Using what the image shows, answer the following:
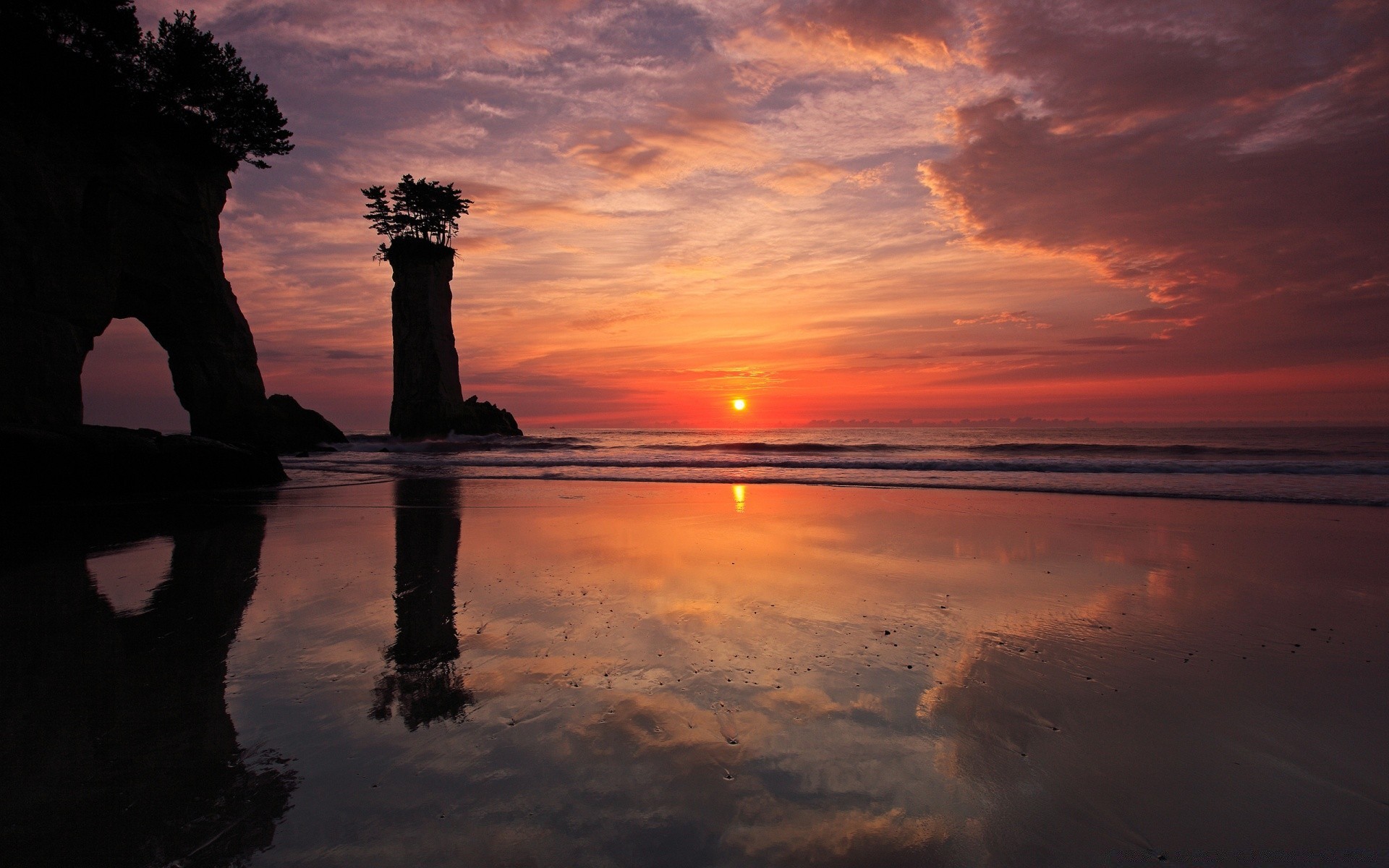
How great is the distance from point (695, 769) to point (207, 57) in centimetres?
2869

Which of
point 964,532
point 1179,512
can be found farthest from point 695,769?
point 1179,512

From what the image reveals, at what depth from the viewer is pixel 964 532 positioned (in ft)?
27.3

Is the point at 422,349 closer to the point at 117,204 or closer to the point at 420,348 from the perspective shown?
the point at 420,348

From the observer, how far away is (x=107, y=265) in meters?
18.2

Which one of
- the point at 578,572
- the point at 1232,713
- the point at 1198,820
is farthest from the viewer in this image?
the point at 578,572

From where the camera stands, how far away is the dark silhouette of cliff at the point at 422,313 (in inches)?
1558

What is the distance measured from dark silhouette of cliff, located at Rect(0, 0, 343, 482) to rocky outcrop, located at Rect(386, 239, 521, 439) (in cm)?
1314

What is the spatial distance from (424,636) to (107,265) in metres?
21.9

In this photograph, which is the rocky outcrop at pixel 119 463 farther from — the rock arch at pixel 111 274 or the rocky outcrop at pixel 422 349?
the rocky outcrop at pixel 422 349

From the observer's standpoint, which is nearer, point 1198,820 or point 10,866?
point 10,866

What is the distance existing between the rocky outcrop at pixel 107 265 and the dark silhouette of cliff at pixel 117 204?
41 mm

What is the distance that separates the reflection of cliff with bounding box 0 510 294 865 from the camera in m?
2.06

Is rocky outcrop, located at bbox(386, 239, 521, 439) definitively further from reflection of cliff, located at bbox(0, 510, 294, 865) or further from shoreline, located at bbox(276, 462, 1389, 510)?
reflection of cliff, located at bbox(0, 510, 294, 865)

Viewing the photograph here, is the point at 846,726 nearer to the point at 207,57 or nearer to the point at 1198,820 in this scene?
the point at 1198,820
